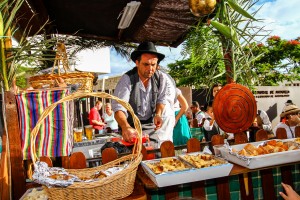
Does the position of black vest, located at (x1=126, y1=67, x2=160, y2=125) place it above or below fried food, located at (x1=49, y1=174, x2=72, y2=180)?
above

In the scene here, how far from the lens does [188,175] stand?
1761mm

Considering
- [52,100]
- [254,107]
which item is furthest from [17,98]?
[254,107]

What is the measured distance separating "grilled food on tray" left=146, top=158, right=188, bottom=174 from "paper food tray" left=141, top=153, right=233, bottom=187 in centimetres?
4

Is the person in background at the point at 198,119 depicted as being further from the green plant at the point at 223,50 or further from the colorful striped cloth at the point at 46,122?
the colorful striped cloth at the point at 46,122

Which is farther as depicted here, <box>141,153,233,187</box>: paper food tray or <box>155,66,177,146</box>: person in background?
<box>155,66,177,146</box>: person in background

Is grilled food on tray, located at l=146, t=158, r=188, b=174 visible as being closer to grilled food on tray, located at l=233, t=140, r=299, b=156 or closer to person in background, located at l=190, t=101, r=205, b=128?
grilled food on tray, located at l=233, t=140, r=299, b=156

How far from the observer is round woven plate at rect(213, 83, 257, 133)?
242 cm

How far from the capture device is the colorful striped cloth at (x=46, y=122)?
6.38 ft

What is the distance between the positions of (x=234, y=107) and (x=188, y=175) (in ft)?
3.07

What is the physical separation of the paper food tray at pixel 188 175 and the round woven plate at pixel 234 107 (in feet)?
2.27

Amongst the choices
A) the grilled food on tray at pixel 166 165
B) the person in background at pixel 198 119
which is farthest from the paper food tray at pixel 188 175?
the person in background at pixel 198 119

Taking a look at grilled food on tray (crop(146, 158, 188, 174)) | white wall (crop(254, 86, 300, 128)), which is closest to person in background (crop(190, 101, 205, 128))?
grilled food on tray (crop(146, 158, 188, 174))

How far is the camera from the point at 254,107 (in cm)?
245

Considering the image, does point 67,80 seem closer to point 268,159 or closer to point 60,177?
point 60,177
